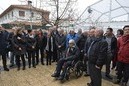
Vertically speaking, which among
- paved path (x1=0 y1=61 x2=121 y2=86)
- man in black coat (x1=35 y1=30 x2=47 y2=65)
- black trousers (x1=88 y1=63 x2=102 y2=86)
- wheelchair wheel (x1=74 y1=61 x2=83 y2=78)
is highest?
man in black coat (x1=35 y1=30 x2=47 y2=65)

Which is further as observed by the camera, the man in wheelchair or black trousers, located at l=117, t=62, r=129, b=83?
the man in wheelchair

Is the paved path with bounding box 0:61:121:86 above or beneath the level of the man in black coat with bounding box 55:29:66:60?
beneath

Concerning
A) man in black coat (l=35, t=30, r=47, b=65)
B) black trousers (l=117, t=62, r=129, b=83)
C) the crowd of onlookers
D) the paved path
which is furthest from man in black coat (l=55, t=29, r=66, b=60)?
black trousers (l=117, t=62, r=129, b=83)

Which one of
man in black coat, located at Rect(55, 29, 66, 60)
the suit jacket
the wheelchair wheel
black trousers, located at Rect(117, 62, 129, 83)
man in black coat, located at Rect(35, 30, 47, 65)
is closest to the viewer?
the suit jacket

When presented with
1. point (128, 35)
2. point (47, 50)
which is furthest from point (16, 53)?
point (128, 35)

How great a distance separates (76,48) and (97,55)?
2332 millimetres

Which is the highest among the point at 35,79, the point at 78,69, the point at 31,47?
the point at 31,47

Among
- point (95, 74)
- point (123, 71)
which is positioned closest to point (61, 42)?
point (123, 71)

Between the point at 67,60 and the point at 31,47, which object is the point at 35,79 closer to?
the point at 67,60

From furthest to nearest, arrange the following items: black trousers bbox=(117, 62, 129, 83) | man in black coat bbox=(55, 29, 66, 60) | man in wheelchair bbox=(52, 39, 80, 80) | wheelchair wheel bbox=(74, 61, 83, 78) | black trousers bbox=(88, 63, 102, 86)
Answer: man in black coat bbox=(55, 29, 66, 60)
wheelchair wheel bbox=(74, 61, 83, 78)
man in wheelchair bbox=(52, 39, 80, 80)
black trousers bbox=(117, 62, 129, 83)
black trousers bbox=(88, 63, 102, 86)

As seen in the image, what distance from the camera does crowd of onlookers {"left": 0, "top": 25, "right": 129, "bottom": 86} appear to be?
20.7 ft

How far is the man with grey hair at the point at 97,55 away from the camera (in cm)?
607

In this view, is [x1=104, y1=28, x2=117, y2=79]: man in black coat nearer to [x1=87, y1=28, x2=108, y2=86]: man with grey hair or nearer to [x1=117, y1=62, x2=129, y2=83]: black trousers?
[x1=117, y1=62, x2=129, y2=83]: black trousers

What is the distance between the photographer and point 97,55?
6184mm
